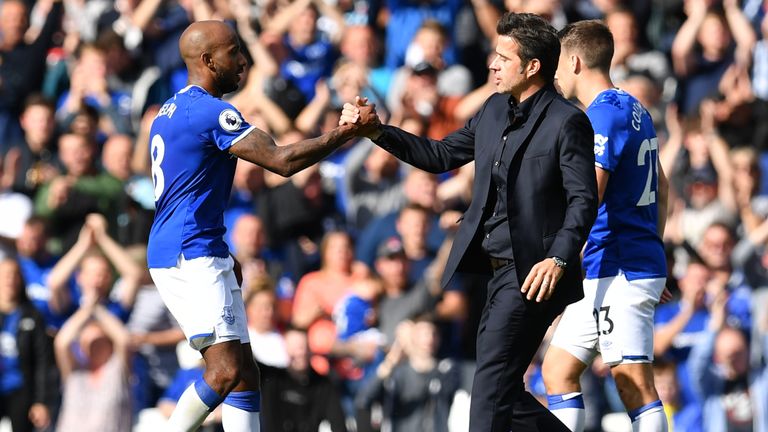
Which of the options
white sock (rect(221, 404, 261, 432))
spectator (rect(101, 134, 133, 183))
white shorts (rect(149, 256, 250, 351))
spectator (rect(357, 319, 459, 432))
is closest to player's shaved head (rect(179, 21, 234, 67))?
white shorts (rect(149, 256, 250, 351))

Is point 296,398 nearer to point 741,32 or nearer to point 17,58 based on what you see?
point 17,58

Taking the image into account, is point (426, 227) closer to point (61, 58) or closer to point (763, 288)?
point (763, 288)

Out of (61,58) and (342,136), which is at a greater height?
(61,58)

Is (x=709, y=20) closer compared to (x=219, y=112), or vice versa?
(x=219, y=112)

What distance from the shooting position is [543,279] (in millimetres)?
6949

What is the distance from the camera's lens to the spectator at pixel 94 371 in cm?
1175

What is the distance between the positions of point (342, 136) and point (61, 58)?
7.88m

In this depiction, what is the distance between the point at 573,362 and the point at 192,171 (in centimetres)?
224

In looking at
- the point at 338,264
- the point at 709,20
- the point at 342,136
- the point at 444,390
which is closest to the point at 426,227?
the point at 338,264

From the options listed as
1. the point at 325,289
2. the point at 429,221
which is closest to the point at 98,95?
the point at 325,289

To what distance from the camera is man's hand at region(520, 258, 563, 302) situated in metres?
6.93

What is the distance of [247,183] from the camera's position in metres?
13.1

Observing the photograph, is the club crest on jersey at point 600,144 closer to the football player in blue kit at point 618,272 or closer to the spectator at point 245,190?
the football player in blue kit at point 618,272

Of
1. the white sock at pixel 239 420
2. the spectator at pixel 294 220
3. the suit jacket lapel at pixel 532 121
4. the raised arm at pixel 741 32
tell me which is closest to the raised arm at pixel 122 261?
the spectator at pixel 294 220
